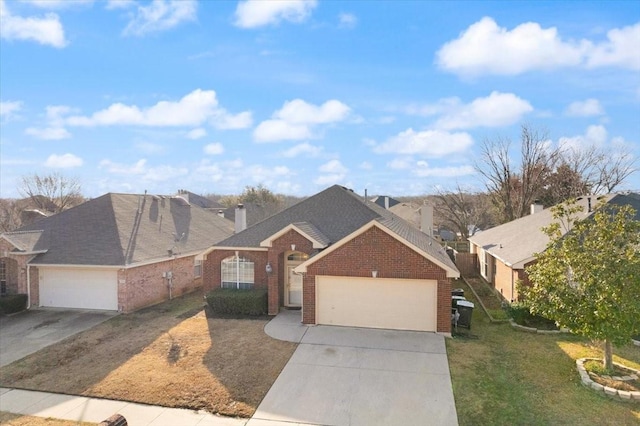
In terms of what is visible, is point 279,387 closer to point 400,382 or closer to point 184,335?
point 400,382

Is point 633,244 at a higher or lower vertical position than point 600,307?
higher

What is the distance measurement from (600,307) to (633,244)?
2.44 meters

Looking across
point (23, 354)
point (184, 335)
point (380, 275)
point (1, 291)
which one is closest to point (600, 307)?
point (380, 275)

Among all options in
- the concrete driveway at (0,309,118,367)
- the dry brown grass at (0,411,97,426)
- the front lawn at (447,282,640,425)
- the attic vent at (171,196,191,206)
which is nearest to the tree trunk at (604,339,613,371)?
the front lawn at (447,282,640,425)

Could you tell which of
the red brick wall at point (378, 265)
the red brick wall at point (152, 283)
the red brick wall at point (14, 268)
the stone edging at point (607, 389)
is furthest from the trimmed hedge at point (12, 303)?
the stone edging at point (607, 389)

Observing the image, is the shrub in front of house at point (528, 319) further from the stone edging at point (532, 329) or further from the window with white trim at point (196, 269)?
the window with white trim at point (196, 269)

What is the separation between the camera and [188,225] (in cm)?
2639

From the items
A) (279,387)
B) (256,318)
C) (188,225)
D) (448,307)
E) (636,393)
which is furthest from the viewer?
(188,225)

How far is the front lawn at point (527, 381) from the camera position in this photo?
8969 mm

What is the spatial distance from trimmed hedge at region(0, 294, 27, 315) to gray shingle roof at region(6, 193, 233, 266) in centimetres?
175

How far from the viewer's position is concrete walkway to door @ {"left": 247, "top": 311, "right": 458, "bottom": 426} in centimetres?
905

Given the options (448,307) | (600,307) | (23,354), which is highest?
(600,307)

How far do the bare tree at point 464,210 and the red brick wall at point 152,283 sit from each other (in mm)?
30945

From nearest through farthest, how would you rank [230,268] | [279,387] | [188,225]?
[279,387] < [230,268] < [188,225]
